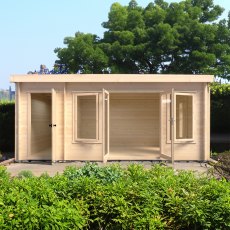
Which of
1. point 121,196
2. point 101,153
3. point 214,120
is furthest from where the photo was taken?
point 214,120

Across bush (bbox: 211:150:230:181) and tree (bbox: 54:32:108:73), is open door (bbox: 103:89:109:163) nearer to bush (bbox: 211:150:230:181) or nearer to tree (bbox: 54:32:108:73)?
bush (bbox: 211:150:230:181)

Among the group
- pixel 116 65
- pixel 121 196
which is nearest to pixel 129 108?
pixel 121 196

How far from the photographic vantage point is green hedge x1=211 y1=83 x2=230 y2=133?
1667cm

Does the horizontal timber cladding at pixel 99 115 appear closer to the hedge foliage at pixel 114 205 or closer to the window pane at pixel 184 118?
the window pane at pixel 184 118

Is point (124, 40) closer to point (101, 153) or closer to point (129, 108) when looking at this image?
point (129, 108)

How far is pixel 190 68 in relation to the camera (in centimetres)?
2642

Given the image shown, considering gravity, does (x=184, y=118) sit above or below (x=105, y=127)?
above

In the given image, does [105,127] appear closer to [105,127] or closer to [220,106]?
[105,127]

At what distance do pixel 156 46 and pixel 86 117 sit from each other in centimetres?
1675

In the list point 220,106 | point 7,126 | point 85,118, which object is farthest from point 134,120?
point 220,106

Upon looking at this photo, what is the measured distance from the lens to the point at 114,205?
3322 millimetres

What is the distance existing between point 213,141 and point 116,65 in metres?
12.8

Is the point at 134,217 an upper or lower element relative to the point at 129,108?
lower

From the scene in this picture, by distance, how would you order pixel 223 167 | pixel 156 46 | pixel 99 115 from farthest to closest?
pixel 156 46
pixel 99 115
pixel 223 167
